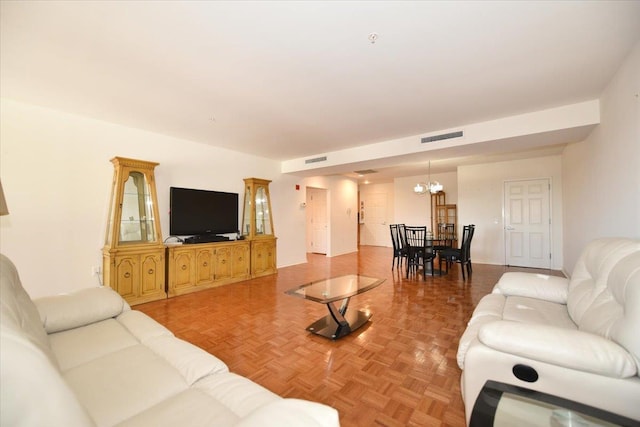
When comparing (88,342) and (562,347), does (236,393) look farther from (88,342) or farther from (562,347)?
(562,347)

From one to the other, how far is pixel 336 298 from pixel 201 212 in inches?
126

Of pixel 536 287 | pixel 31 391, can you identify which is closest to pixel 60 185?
pixel 31 391

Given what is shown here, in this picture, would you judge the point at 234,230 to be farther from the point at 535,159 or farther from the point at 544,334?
the point at 535,159

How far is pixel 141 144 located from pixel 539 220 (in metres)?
7.87

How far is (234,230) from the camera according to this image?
16.7ft

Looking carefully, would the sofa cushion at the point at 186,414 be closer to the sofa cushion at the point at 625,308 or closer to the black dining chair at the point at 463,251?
the sofa cushion at the point at 625,308

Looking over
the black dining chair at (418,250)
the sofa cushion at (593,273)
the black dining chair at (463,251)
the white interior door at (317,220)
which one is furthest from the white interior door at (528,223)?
the sofa cushion at (593,273)

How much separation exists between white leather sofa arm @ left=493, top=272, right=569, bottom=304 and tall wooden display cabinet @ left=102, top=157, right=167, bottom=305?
4219 mm

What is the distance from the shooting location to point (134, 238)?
380 centimetres

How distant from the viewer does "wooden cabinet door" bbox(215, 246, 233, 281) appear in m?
4.54

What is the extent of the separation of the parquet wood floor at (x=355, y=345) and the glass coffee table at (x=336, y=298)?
0.10 metres

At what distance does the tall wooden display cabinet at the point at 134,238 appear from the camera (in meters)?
3.48

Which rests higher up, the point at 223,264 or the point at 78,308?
the point at 78,308

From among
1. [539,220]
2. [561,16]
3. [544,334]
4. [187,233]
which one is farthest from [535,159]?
[187,233]
